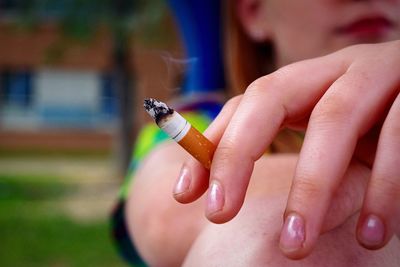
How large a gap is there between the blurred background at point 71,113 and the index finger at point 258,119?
0.80 ft

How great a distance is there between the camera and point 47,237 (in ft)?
12.7

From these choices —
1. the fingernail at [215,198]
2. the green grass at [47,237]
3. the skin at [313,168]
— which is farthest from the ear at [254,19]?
the green grass at [47,237]

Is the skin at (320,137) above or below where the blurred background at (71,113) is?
above

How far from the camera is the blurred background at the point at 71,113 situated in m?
3.55

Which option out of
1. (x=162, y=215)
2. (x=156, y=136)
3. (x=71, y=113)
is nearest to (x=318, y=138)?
(x=162, y=215)

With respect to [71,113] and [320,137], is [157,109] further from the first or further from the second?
[71,113]

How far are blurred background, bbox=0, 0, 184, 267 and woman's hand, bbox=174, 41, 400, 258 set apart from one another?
247mm

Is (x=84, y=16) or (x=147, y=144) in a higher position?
(x=147, y=144)

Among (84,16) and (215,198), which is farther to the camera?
(84,16)

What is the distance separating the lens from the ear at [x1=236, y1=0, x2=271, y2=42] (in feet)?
2.60

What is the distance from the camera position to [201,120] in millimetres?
809

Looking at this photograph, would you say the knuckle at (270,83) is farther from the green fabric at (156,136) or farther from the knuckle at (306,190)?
the green fabric at (156,136)

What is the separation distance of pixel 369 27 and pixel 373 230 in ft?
1.38

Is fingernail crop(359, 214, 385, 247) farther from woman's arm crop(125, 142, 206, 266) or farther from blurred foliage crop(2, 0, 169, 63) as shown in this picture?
blurred foliage crop(2, 0, 169, 63)
